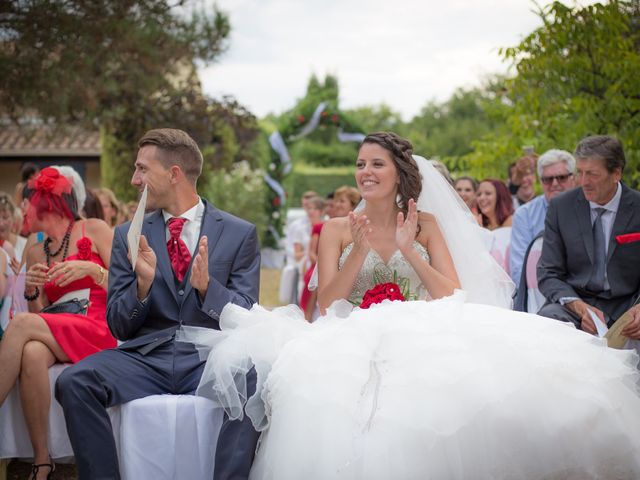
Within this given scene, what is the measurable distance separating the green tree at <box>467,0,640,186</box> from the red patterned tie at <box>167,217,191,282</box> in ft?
14.3

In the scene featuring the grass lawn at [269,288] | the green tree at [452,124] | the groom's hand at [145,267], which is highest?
the green tree at [452,124]

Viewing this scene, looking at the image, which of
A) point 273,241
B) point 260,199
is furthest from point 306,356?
point 260,199

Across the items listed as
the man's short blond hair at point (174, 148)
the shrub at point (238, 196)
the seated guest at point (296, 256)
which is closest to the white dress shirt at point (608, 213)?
the man's short blond hair at point (174, 148)

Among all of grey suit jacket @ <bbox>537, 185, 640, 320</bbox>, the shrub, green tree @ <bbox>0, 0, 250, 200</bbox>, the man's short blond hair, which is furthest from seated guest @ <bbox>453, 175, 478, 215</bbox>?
the shrub

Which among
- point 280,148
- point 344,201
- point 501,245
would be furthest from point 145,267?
point 280,148

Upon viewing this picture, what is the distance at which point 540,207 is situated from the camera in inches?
267

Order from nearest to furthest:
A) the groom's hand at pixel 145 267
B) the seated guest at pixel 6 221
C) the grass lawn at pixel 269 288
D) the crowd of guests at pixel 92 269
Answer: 1. the groom's hand at pixel 145 267
2. the crowd of guests at pixel 92 269
3. the seated guest at pixel 6 221
4. the grass lawn at pixel 269 288

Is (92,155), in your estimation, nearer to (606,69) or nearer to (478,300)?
(606,69)

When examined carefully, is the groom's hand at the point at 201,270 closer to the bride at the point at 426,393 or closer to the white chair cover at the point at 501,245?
the bride at the point at 426,393

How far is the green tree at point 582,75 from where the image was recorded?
715 cm

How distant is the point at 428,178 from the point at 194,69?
408 inches

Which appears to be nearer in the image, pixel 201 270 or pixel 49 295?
pixel 201 270

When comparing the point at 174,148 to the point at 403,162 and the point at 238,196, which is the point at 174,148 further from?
the point at 238,196

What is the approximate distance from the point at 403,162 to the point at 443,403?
187 centimetres
